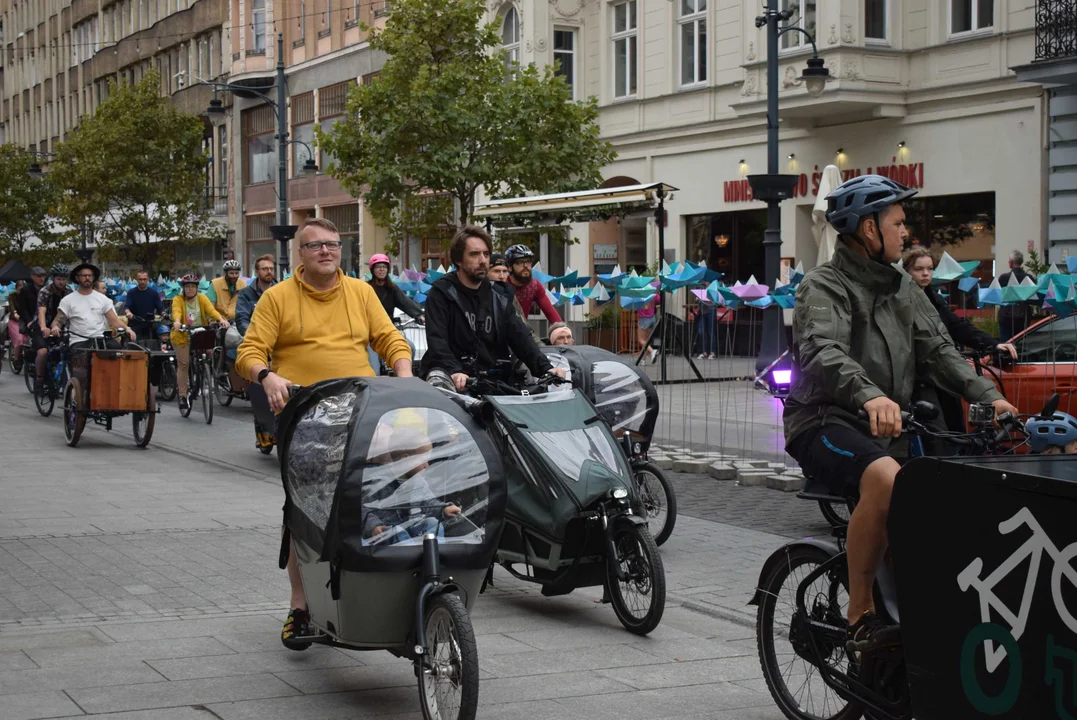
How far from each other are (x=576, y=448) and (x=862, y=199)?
2.64 m

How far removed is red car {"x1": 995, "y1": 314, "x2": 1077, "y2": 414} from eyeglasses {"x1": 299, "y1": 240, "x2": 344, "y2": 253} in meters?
6.42

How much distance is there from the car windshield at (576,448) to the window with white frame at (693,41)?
25.4 m

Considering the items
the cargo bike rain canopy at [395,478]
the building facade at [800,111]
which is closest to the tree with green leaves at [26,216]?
the building facade at [800,111]

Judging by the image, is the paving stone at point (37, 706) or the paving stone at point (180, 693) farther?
the paving stone at point (180, 693)

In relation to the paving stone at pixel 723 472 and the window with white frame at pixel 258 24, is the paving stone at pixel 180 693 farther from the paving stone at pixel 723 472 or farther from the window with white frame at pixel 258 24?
the window with white frame at pixel 258 24

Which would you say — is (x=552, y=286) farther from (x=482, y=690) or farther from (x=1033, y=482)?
→ (x=1033, y=482)

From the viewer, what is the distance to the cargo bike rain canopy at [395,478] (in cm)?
516

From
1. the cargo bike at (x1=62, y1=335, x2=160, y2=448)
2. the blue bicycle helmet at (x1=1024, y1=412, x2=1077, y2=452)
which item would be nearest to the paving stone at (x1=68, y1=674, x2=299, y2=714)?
the blue bicycle helmet at (x1=1024, y1=412, x2=1077, y2=452)

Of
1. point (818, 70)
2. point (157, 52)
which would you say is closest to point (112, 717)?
point (818, 70)

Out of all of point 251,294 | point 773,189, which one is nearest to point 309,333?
point 251,294

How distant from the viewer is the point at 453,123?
1097 inches

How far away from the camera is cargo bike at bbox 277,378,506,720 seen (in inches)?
201

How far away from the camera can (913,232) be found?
26672 mm

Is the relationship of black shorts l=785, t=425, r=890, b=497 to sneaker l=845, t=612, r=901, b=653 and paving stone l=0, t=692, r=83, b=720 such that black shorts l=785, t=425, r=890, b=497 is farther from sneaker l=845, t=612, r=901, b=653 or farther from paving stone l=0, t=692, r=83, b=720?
paving stone l=0, t=692, r=83, b=720
